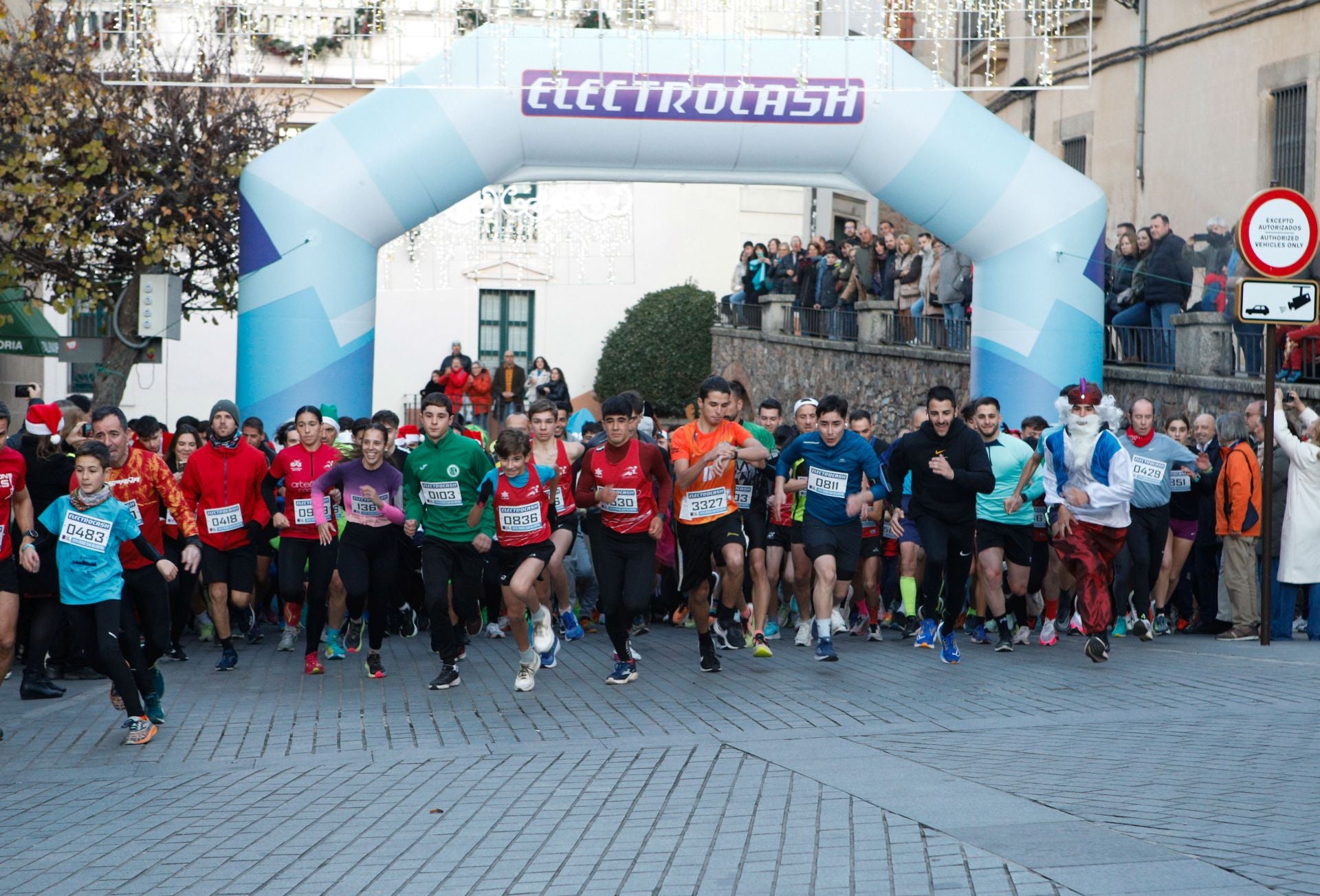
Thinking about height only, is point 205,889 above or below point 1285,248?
below

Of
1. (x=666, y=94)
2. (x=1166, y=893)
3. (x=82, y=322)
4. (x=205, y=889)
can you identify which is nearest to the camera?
(x=1166, y=893)

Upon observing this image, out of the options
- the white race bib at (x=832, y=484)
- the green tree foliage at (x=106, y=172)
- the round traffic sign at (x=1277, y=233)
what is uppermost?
the green tree foliage at (x=106, y=172)

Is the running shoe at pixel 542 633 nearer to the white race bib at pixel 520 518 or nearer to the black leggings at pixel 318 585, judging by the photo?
the white race bib at pixel 520 518

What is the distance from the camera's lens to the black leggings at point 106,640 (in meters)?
8.02

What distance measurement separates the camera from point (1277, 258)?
436 inches

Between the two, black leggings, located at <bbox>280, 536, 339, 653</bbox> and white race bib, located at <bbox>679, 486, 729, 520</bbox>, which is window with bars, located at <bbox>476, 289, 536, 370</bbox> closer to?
black leggings, located at <bbox>280, 536, 339, 653</bbox>

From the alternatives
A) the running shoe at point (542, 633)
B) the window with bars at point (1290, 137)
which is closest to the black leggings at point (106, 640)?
the running shoe at point (542, 633)

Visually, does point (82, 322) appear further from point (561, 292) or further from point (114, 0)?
point (114, 0)

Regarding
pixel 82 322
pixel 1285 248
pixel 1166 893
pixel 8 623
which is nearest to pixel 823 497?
pixel 1285 248

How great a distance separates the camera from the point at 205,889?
550 centimetres

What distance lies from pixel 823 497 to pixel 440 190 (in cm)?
579

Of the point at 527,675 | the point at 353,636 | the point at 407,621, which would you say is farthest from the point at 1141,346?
the point at 527,675

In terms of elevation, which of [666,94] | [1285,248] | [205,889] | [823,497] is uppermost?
[666,94]

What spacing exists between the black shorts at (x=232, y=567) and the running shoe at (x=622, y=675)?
3.01m
